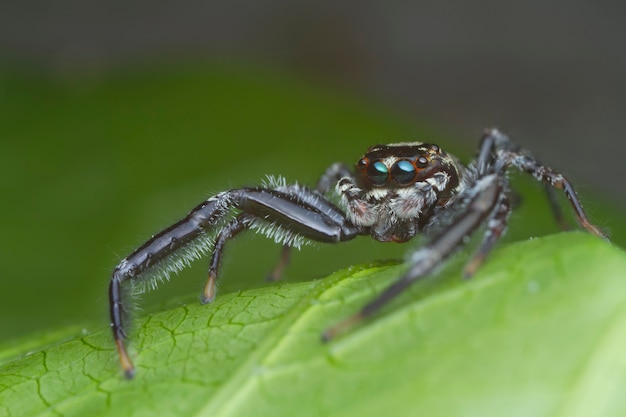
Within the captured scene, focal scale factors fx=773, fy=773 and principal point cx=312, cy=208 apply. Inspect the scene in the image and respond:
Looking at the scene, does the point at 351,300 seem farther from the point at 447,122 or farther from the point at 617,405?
the point at 447,122

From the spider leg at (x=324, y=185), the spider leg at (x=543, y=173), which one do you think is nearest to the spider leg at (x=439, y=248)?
the spider leg at (x=543, y=173)

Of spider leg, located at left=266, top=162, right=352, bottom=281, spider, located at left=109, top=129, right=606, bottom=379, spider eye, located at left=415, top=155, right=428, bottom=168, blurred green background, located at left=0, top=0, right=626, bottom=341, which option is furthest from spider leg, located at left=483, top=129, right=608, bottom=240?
spider leg, located at left=266, top=162, right=352, bottom=281

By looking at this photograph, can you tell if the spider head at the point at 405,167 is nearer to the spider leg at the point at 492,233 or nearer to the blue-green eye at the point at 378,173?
the blue-green eye at the point at 378,173

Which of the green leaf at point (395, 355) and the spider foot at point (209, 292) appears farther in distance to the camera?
the spider foot at point (209, 292)

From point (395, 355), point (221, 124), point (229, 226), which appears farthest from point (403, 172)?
point (221, 124)

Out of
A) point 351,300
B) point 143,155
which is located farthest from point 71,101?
point 351,300

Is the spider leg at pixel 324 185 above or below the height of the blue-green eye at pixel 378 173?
above
